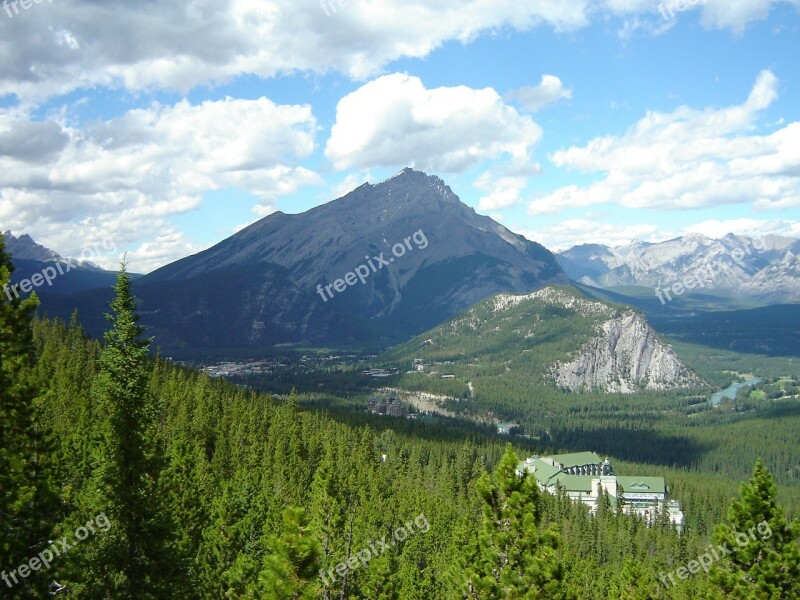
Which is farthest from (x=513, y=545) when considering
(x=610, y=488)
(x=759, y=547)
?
(x=610, y=488)

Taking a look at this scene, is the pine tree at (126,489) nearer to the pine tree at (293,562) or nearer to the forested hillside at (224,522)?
the forested hillside at (224,522)

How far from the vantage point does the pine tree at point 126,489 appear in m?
32.2

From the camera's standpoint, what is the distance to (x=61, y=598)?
103ft

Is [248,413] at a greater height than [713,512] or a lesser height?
greater

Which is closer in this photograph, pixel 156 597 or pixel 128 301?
Answer: pixel 156 597

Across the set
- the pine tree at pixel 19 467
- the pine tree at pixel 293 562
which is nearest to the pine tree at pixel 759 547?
the pine tree at pixel 293 562

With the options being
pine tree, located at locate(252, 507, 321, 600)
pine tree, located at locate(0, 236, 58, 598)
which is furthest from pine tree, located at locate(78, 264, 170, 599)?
pine tree, located at locate(252, 507, 321, 600)

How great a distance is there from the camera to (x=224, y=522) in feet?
160

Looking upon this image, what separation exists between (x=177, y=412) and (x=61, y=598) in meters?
77.8

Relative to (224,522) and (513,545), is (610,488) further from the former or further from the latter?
(513,545)

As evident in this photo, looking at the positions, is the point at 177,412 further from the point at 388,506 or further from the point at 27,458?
the point at 27,458

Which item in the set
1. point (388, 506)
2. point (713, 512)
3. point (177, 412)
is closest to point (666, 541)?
point (713, 512)

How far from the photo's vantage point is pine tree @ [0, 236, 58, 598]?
24156 millimetres

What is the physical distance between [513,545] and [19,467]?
2286 cm
